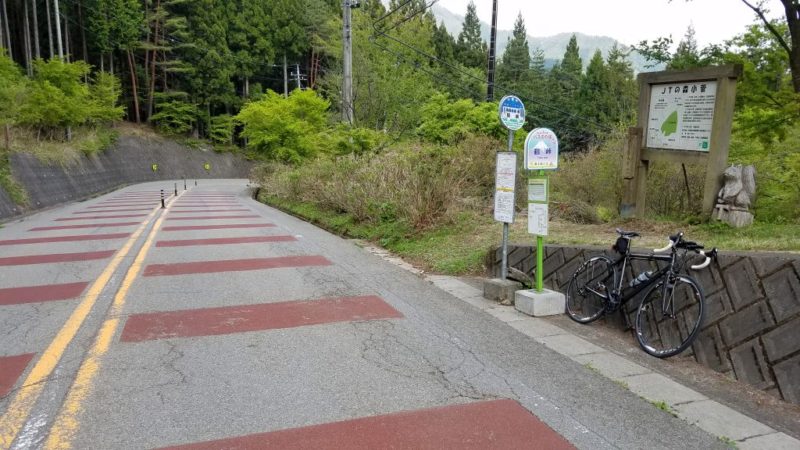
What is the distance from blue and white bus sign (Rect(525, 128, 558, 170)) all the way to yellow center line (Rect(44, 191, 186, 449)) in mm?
4633

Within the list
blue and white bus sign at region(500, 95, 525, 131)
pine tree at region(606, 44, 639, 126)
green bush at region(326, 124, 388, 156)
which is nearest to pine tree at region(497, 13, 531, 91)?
pine tree at region(606, 44, 639, 126)

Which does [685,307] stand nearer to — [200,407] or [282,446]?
[282,446]

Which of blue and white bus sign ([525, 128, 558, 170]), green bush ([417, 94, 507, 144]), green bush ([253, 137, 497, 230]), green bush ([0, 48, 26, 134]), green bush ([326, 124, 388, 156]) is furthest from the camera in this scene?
green bush ([0, 48, 26, 134])

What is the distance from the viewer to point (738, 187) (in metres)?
7.61

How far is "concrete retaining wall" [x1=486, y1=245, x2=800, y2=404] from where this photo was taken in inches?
152

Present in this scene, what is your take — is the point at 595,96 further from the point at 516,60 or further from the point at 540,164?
the point at 540,164

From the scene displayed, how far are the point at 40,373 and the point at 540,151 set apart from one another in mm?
5165

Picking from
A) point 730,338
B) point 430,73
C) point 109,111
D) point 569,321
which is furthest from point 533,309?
point 109,111

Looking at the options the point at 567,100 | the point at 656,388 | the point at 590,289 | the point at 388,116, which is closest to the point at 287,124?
the point at 388,116

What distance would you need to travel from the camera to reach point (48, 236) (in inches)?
481

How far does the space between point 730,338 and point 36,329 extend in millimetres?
6467

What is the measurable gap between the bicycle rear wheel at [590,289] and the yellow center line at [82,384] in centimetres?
472

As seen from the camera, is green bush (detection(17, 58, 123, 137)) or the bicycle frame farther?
green bush (detection(17, 58, 123, 137))

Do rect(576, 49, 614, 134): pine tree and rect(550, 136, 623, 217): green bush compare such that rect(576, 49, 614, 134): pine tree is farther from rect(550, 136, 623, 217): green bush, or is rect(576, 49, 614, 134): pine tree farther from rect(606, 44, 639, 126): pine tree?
rect(550, 136, 623, 217): green bush
